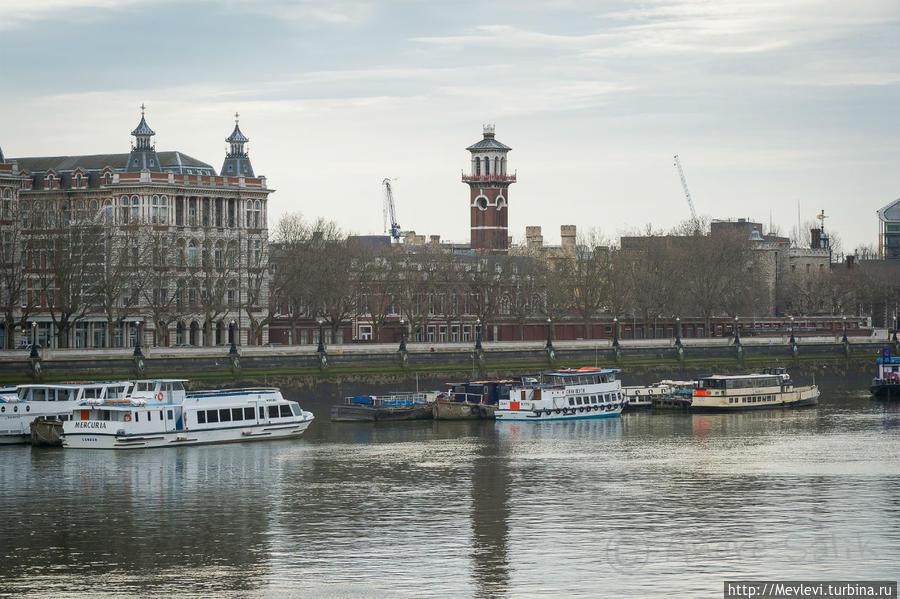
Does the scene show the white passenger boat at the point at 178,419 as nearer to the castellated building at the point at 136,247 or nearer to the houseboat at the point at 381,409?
the houseboat at the point at 381,409

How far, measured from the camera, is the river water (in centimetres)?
5616

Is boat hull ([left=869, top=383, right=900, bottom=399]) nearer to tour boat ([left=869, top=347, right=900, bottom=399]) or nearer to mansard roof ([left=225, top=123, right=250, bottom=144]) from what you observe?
tour boat ([left=869, top=347, right=900, bottom=399])

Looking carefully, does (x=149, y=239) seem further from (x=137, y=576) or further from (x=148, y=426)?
(x=137, y=576)

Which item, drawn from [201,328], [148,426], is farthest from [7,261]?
[148,426]

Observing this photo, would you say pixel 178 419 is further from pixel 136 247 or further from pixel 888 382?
pixel 888 382

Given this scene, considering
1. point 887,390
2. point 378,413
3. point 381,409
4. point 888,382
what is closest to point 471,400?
point 381,409

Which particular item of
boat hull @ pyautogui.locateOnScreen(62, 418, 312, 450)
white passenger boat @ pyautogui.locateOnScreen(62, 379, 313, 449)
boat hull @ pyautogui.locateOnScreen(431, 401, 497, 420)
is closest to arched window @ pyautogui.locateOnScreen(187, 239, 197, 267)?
boat hull @ pyautogui.locateOnScreen(431, 401, 497, 420)

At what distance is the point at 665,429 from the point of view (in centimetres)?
11006

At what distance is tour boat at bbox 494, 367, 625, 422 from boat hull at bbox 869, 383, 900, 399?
86.5 ft

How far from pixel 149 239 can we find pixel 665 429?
63921 mm

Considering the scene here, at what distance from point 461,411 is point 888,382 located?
1622 inches

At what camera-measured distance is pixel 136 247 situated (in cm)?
14900

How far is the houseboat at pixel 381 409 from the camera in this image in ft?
374

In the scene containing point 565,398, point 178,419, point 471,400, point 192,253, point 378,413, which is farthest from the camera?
point 192,253
